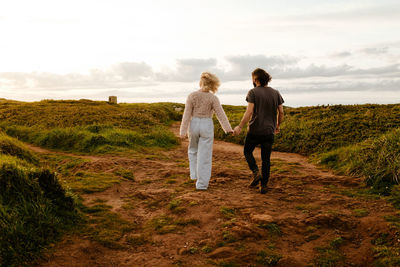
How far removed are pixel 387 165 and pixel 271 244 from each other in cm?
476

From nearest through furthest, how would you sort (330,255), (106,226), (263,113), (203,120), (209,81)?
(330,255) → (106,226) → (263,113) → (209,81) → (203,120)

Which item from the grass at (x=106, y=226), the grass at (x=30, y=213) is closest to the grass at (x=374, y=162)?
the grass at (x=106, y=226)

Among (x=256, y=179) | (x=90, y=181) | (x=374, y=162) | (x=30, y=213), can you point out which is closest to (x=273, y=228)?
(x=256, y=179)

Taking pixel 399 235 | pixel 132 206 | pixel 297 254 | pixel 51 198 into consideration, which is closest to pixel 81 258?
pixel 51 198

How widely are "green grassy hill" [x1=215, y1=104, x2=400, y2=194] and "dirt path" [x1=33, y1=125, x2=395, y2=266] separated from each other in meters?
0.76

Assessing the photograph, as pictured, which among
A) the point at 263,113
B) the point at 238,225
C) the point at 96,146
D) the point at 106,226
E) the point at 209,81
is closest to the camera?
the point at 238,225

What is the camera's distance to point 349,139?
42.5ft

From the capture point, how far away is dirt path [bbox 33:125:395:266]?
481 centimetres

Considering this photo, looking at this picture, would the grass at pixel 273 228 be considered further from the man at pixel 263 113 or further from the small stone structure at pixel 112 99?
the small stone structure at pixel 112 99

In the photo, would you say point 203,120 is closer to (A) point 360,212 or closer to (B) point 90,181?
(B) point 90,181

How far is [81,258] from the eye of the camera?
486 cm

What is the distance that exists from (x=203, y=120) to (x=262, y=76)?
1785mm

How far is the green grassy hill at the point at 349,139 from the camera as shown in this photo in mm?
8188

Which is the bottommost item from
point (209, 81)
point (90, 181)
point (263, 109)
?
point (90, 181)
